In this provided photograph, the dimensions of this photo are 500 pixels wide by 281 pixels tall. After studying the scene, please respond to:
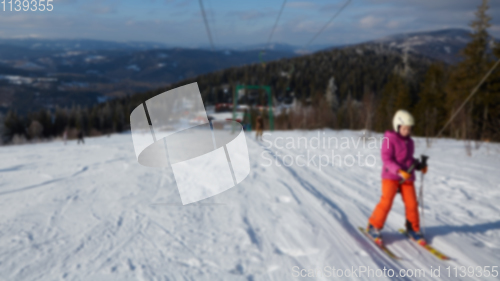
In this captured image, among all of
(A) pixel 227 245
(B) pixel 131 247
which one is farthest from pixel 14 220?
(A) pixel 227 245

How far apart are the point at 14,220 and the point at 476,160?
11.9 m

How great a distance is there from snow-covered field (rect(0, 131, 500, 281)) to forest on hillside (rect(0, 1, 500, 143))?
7.45 m

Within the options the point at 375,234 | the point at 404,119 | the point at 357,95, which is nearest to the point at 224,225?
the point at 375,234

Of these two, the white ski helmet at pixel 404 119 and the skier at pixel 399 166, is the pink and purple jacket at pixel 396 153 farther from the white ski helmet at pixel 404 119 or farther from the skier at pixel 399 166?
the white ski helmet at pixel 404 119

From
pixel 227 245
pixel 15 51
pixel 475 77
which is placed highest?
pixel 15 51

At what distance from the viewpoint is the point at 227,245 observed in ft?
13.7

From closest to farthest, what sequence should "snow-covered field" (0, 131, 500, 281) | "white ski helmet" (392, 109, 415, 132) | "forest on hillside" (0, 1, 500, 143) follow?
"snow-covered field" (0, 131, 500, 281)
"white ski helmet" (392, 109, 415, 132)
"forest on hillside" (0, 1, 500, 143)

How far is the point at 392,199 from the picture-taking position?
4.31 m

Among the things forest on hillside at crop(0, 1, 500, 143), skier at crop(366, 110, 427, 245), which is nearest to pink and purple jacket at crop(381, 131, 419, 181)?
skier at crop(366, 110, 427, 245)

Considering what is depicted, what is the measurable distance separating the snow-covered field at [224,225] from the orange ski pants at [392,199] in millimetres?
319

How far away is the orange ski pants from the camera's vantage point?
14.0ft

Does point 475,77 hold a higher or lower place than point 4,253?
higher

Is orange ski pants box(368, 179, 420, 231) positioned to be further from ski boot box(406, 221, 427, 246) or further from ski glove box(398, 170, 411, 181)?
ski glove box(398, 170, 411, 181)

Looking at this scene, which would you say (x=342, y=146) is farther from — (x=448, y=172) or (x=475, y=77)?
(x=475, y=77)
